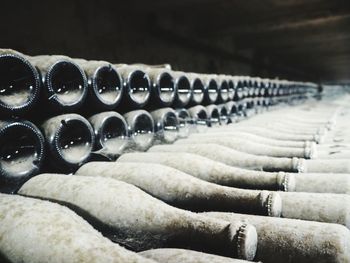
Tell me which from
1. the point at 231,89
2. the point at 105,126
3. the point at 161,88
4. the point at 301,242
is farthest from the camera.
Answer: the point at 231,89

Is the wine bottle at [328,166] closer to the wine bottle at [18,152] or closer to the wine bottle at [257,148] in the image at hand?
the wine bottle at [257,148]

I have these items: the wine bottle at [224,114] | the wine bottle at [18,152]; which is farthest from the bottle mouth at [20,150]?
the wine bottle at [224,114]

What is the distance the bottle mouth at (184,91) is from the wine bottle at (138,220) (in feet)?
4.42

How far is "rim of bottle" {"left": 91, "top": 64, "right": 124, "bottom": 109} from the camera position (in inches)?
63.9

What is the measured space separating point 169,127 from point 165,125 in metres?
0.05

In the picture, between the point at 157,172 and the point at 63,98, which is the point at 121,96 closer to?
the point at 63,98

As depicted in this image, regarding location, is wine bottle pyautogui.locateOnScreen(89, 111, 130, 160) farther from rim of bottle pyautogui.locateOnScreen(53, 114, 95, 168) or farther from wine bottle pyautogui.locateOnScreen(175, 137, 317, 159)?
wine bottle pyautogui.locateOnScreen(175, 137, 317, 159)

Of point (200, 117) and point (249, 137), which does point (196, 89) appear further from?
point (249, 137)

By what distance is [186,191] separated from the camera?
131cm

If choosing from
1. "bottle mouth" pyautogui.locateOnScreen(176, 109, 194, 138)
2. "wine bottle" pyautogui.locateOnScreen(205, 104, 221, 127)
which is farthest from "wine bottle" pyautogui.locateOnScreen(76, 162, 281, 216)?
"wine bottle" pyautogui.locateOnScreen(205, 104, 221, 127)

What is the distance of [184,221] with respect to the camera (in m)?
1.04

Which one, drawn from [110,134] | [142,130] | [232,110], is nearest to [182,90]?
[142,130]

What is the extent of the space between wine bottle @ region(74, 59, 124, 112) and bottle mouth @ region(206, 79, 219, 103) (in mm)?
1161

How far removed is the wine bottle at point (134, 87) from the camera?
1.87m
